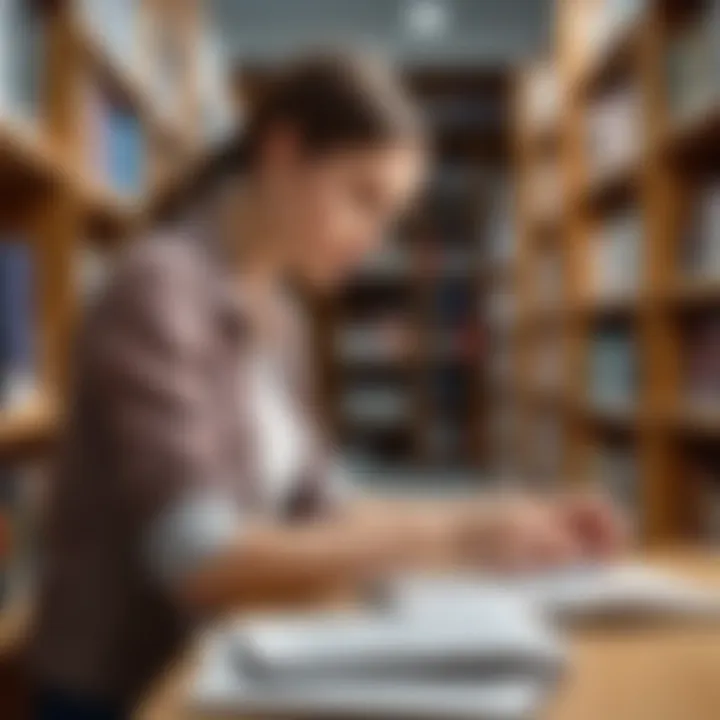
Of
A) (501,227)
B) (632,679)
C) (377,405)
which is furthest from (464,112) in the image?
(632,679)

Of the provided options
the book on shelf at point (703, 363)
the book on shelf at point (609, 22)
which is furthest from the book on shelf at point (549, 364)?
the book on shelf at point (703, 363)

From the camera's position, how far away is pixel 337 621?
2.99 feet

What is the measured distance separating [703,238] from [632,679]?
182 centimetres

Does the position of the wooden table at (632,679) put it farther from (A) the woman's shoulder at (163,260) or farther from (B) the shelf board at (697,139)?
(B) the shelf board at (697,139)

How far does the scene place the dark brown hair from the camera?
4.06 feet

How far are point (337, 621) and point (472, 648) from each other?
16cm

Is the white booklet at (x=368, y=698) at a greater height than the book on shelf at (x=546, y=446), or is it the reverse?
the book on shelf at (x=546, y=446)

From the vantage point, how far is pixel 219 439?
1144 millimetres

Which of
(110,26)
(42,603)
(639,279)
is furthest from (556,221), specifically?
(42,603)

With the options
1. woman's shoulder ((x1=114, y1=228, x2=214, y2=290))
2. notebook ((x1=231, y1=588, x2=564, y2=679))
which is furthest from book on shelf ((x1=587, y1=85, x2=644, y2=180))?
notebook ((x1=231, y1=588, x2=564, y2=679))

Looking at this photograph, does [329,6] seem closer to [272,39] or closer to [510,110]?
[272,39]

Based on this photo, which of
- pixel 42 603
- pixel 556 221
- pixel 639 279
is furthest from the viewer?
pixel 556 221

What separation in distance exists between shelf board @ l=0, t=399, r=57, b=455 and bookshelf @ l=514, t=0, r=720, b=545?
3.77 ft

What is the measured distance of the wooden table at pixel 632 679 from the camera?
743 mm
